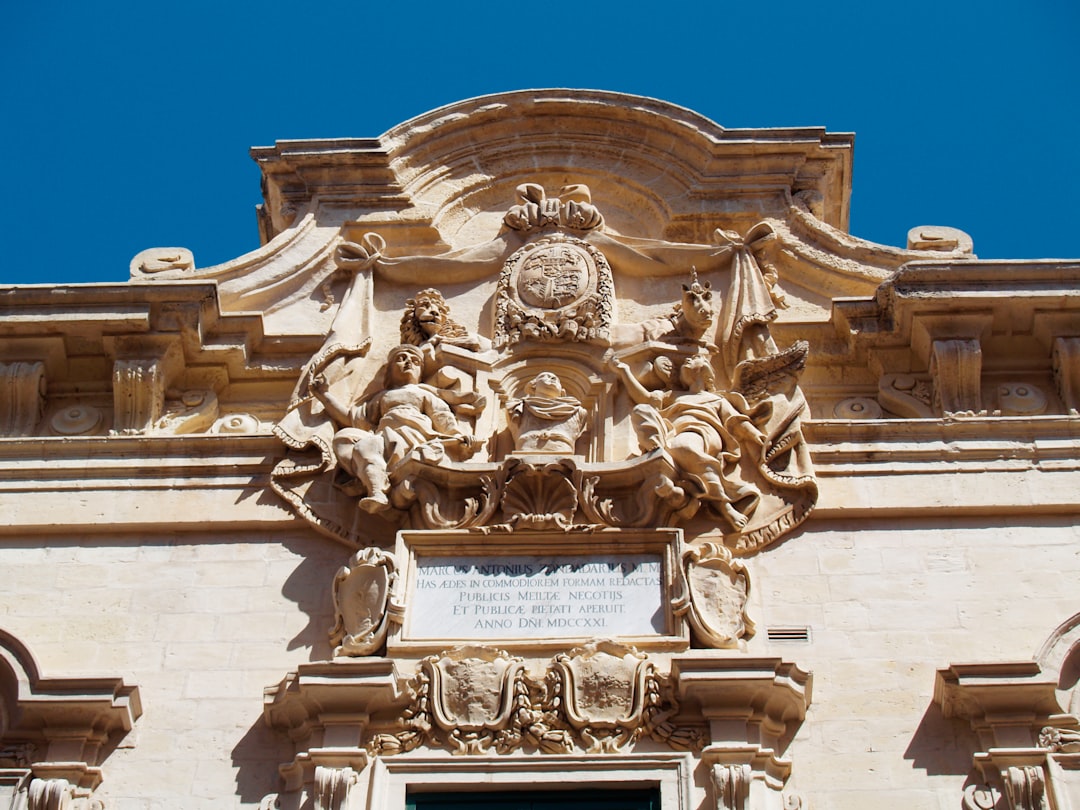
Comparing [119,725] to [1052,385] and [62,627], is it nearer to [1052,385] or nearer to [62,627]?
[62,627]

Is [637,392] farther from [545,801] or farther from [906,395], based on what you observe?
[545,801]

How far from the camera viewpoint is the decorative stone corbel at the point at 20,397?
1138cm

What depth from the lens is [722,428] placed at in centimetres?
1059

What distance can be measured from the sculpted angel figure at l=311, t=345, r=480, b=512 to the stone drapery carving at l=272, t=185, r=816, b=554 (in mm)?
13

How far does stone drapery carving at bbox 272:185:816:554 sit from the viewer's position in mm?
10188

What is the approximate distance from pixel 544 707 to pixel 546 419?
2.10m

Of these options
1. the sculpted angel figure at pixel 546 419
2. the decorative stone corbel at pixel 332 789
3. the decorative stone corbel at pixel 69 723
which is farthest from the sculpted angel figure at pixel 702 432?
the decorative stone corbel at pixel 69 723

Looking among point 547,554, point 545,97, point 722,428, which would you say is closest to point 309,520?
point 547,554

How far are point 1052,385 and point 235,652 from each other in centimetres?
565

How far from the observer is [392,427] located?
1065cm

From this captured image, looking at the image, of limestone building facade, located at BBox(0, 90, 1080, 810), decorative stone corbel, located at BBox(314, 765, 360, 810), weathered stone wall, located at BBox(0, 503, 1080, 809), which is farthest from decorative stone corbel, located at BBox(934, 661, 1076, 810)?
decorative stone corbel, located at BBox(314, 765, 360, 810)

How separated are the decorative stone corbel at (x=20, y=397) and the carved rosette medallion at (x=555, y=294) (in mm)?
3133

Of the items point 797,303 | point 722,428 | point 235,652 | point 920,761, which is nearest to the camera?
point 920,761

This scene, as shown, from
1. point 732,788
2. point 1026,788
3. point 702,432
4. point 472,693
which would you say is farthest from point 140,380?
point 1026,788
